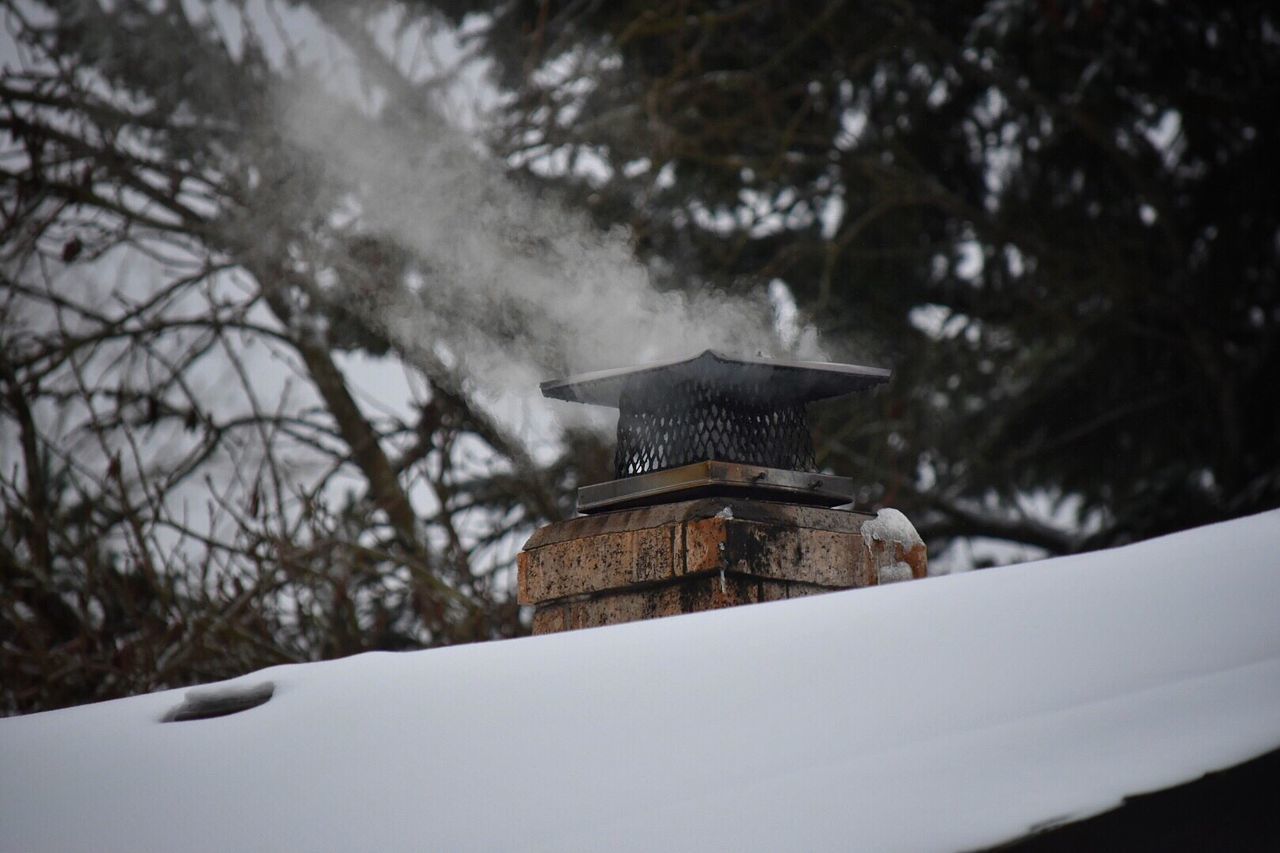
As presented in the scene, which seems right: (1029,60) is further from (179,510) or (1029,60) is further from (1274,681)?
(1274,681)

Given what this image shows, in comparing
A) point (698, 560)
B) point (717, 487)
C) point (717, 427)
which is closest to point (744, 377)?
point (717, 427)

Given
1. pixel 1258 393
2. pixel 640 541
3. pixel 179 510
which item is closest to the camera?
pixel 640 541

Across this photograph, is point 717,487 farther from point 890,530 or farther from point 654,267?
point 654,267

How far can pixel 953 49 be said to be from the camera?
639cm

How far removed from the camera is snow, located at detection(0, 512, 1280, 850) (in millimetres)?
1033

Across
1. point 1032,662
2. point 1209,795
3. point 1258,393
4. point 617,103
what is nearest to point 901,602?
point 1032,662

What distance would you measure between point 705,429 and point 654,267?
14.1ft

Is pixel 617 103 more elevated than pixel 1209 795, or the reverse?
pixel 617 103

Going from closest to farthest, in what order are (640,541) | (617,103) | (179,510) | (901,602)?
1. (901,602)
2. (640,541)
3. (179,510)
4. (617,103)

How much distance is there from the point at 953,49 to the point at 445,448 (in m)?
3.63

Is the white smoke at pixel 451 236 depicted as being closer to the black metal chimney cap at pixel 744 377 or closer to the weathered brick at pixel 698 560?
the black metal chimney cap at pixel 744 377

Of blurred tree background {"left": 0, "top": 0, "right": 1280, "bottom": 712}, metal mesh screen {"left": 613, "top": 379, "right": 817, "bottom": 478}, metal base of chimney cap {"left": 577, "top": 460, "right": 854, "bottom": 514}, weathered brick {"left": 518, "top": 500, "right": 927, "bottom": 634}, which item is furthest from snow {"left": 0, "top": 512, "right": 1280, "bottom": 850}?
blurred tree background {"left": 0, "top": 0, "right": 1280, "bottom": 712}

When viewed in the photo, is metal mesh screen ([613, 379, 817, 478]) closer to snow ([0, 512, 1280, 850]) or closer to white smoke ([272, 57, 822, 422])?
snow ([0, 512, 1280, 850])

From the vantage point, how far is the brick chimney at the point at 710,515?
7.50ft
